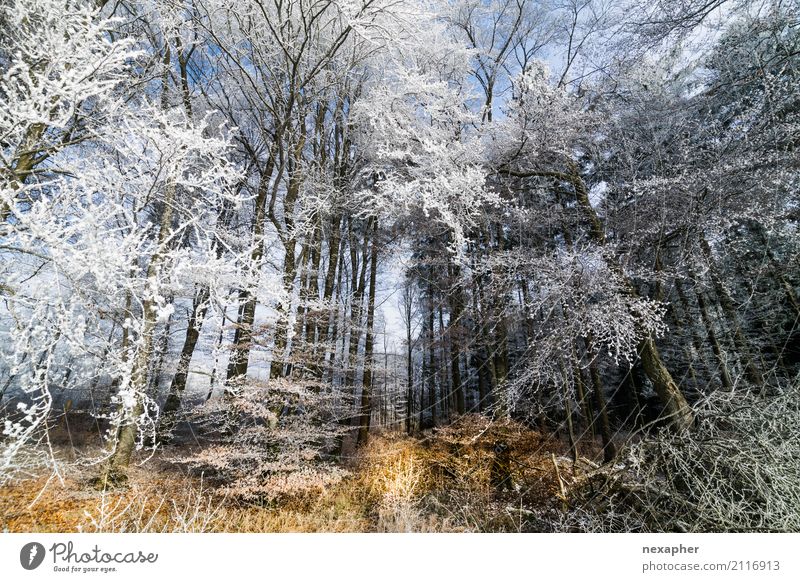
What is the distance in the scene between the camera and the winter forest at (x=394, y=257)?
1.94 m

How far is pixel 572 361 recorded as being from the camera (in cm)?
368

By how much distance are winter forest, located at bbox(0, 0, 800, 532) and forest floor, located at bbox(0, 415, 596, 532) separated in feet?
0.13

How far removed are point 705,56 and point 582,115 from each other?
1.30 metres

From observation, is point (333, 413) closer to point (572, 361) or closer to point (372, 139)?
point (572, 361)

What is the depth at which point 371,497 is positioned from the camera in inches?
150

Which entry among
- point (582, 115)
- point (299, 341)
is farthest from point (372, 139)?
point (299, 341)

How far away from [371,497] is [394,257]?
3649mm

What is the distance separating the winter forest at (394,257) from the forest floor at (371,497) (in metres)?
0.04

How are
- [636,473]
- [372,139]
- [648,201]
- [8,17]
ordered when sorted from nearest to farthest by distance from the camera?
[8,17], [636,473], [648,201], [372,139]
